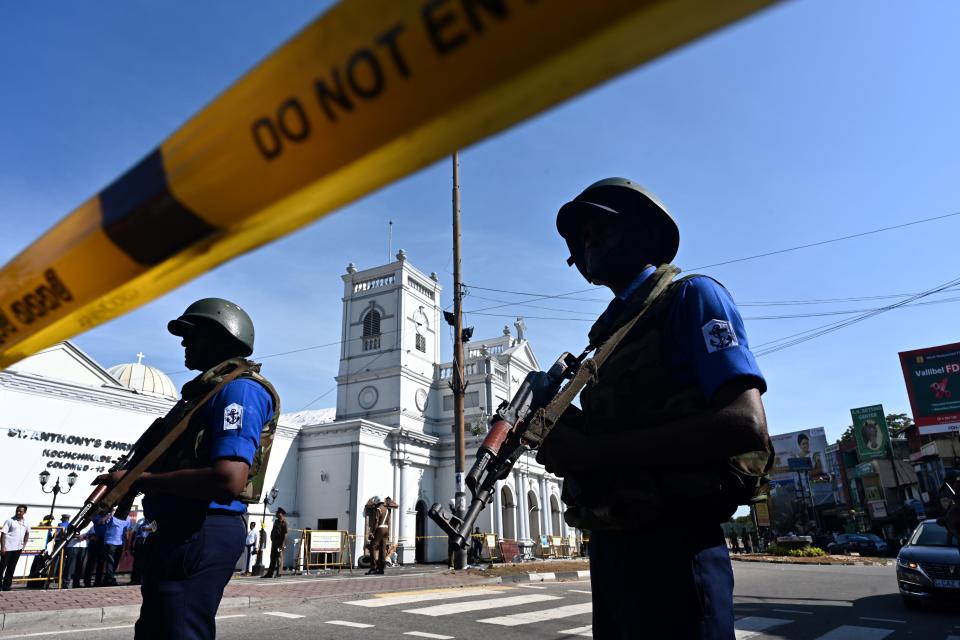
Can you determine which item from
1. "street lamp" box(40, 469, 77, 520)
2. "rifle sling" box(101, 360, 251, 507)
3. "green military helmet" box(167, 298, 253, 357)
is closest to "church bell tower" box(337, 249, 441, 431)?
"street lamp" box(40, 469, 77, 520)

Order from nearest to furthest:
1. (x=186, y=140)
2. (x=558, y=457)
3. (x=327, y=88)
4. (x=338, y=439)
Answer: (x=327, y=88) → (x=186, y=140) → (x=558, y=457) → (x=338, y=439)

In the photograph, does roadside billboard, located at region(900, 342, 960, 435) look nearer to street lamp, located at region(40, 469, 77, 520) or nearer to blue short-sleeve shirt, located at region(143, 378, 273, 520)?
blue short-sleeve shirt, located at region(143, 378, 273, 520)

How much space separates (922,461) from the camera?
145 ft

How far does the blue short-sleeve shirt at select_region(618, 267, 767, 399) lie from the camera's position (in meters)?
1.69

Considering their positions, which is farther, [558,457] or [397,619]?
[397,619]

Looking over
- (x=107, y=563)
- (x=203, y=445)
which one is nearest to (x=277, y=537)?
(x=107, y=563)

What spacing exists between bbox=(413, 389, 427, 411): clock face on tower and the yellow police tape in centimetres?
3980

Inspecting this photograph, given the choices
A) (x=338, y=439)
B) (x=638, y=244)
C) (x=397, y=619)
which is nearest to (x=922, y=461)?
(x=338, y=439)

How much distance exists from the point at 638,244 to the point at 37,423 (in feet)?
77.4

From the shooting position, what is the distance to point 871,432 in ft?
157

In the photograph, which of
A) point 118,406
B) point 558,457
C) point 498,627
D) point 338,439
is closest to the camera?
point 558,457

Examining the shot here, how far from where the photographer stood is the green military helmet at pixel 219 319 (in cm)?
314

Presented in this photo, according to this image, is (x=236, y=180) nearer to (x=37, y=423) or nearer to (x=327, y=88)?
(x=327, y=88)

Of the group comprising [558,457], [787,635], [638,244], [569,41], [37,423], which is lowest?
[787,635]
